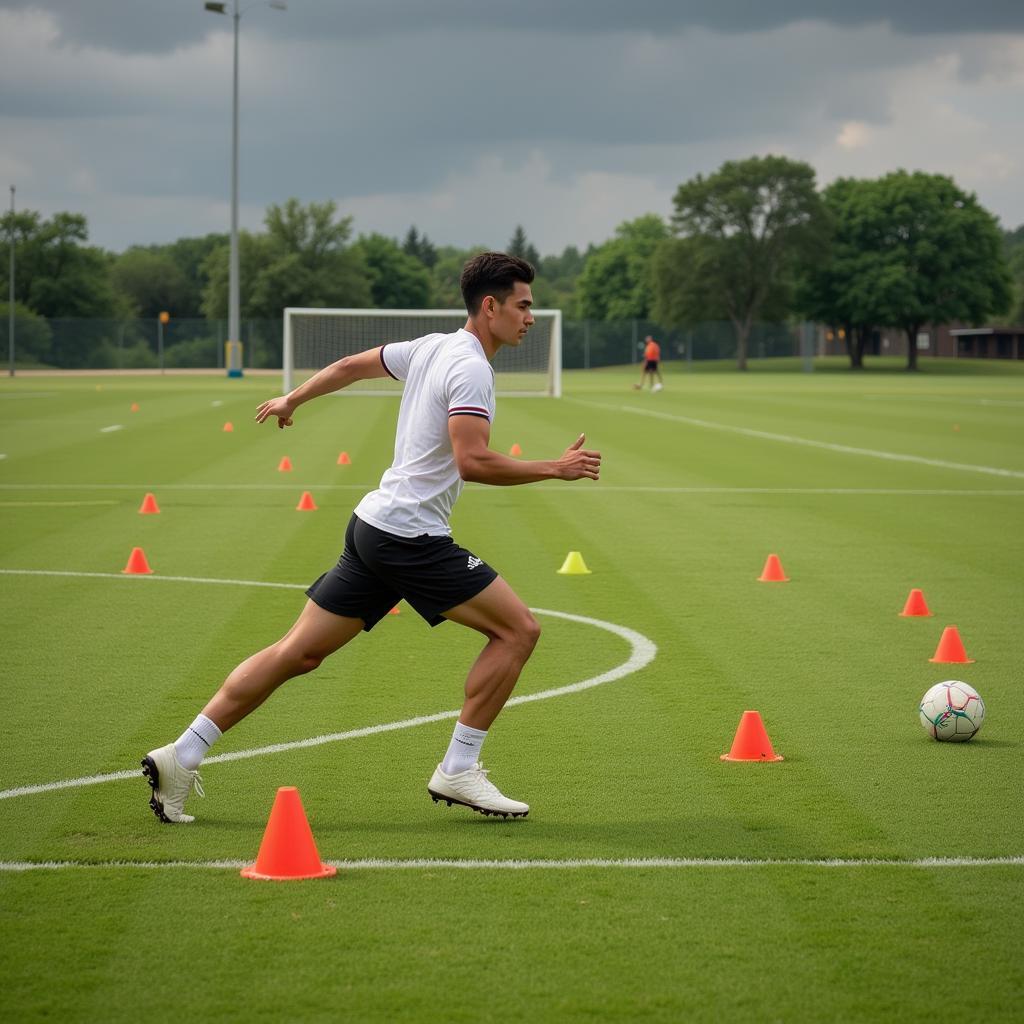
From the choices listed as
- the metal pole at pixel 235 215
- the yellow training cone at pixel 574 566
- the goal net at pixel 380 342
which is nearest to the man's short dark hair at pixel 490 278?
the yellow training cone at pixel 574 566

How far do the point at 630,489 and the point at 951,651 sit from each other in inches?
431

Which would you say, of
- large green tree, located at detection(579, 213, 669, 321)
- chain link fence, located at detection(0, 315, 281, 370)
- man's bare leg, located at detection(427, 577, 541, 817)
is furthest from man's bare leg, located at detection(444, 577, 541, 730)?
large green tree, located at detection(579, 213, 669, 321)

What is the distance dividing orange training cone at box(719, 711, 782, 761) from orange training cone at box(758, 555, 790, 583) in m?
5.41

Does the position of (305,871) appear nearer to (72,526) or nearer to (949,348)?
(72,526)

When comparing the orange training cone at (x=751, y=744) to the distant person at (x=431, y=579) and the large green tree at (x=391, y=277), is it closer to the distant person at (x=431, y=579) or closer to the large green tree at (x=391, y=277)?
the distant person at (x=431, y=579)

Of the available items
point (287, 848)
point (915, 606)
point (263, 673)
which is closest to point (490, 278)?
point (263, 673)

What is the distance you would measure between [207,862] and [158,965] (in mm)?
949

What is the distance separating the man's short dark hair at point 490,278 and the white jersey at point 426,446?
150mm

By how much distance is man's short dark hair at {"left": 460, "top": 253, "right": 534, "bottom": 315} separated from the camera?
19.2ft

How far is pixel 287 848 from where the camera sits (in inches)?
203

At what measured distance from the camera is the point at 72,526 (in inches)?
622

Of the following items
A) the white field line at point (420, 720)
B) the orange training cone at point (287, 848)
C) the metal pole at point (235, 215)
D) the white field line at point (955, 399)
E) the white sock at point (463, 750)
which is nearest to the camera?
the orange training cone at point (287, 848)

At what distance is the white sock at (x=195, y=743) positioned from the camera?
5836 mm

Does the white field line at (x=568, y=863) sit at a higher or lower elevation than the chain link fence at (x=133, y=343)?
lower
